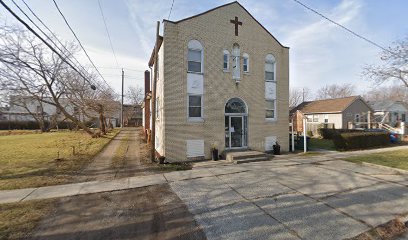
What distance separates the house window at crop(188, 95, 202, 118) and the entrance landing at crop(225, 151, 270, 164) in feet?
9.38

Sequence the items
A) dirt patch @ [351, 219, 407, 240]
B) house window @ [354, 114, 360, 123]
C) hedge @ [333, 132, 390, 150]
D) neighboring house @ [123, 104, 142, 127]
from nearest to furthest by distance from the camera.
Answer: dirt patch @ [351, 219, 407, 240] → hedge @ [333, 132, 390, 150] → house window @ [354, 114, 360, 123] → neighboring house @ [123, 104, 142, 127]

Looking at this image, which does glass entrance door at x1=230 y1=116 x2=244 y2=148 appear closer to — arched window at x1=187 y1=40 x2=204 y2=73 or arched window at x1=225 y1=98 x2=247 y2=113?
arched window at x1=225 y1=98 x2=247 y2=113

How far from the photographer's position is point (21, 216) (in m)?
5.48

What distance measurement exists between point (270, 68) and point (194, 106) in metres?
6.47

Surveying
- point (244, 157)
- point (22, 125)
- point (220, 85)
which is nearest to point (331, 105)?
point (220, 85)

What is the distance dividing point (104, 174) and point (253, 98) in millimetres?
9621

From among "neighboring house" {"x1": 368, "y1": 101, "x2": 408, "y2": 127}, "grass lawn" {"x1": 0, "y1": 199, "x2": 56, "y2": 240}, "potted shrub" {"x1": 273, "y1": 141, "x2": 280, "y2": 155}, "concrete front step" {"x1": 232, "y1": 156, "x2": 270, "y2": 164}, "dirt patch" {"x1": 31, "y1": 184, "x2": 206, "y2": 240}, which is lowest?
"dirt patch" {"x1": 31, "y1": 184, "x2": 206, "y2": 240}

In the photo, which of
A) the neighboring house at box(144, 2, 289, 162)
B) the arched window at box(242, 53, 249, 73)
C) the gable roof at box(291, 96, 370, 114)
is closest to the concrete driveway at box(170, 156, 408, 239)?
the neighboring house at box(144, 2, 289, 162)

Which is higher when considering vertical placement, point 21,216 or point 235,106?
point 235,106

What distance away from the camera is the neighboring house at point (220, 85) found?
39.1 ft

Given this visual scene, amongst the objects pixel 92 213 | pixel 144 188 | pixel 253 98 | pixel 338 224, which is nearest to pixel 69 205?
pixel 92 213

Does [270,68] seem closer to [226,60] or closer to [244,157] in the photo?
[226,60]

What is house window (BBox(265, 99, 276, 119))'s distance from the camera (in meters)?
15.0

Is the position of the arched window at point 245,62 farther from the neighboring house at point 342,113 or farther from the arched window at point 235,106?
the neighboring house at point 342,113
